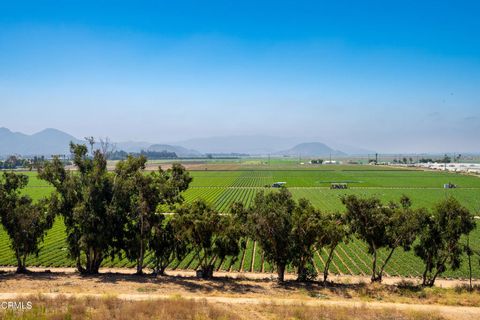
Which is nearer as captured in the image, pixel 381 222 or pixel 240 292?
pixel 240 292

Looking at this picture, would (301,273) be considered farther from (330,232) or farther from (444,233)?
(444,233)

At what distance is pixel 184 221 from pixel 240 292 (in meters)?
8.43

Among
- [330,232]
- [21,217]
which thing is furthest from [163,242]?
[330,232]

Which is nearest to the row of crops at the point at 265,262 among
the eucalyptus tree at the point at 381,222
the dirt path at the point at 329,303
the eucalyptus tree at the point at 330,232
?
the eucalyptus tree at the point at 381,222

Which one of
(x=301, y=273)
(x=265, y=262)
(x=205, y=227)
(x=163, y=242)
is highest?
(x=205, y=227)

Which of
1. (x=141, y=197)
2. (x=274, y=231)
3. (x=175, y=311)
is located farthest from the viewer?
(x=141, y=197)

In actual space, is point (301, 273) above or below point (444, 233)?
below

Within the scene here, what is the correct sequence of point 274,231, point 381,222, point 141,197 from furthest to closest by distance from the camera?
1. point 141,197
2. point 381,222
3. point 274,231

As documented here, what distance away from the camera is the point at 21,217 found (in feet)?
110

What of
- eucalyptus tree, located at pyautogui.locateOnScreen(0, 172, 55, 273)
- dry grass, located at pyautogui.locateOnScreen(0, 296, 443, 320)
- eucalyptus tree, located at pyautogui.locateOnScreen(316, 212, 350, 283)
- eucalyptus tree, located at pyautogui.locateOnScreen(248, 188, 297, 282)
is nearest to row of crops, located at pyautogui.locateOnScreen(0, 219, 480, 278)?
eucalyptus tree, located at pyautogui.locateOnScreen(0, 172, 55, 273)

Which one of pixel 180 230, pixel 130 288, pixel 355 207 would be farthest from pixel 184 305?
pixel 355 207

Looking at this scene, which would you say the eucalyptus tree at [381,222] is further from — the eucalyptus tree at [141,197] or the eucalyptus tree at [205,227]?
the eucalyptus tree at [141,197]

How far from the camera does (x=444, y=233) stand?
33.3m

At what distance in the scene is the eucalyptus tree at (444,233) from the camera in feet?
107
